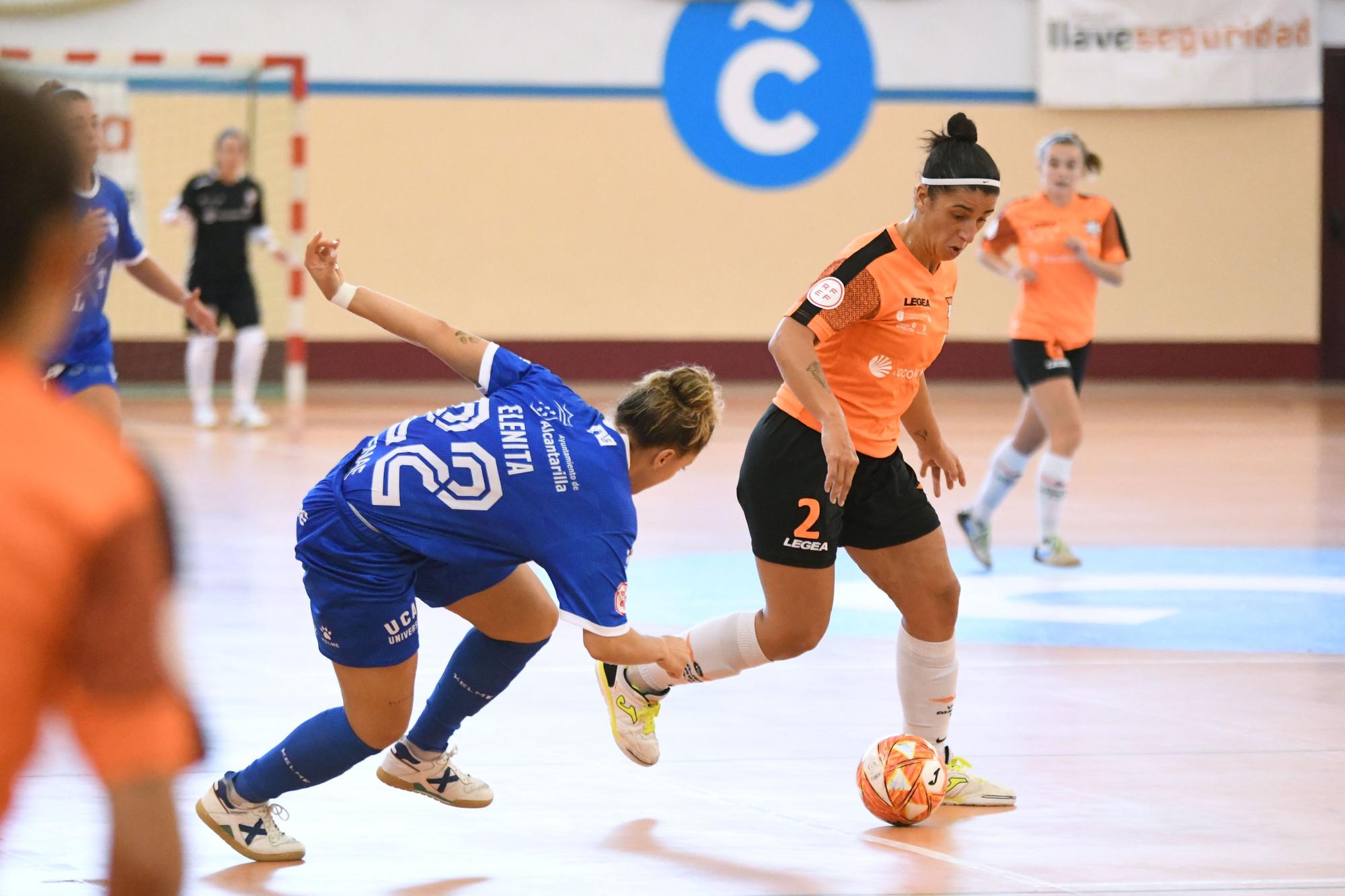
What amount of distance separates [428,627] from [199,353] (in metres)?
7.88

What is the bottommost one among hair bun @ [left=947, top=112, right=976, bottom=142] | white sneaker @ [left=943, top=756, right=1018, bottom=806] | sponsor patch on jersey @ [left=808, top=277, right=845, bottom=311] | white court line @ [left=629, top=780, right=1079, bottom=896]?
white sneaker @ [left=943, top=756, right=1018, bottom=806]

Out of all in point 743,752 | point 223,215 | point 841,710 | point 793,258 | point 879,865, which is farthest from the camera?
point 793,258

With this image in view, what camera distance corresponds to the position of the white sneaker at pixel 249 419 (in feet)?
43.5

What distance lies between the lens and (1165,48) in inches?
685

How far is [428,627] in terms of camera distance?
6.25 meters

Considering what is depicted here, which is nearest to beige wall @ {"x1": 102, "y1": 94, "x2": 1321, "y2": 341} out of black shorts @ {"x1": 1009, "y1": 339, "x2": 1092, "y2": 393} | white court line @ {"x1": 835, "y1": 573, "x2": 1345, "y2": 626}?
black shorts @ {"x1": 1009, "y1": 339, "x2": 1092, "y2": 393}

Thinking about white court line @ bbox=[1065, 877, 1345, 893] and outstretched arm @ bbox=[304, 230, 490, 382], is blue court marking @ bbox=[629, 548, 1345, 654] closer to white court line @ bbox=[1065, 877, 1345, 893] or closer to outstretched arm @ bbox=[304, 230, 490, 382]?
white court line @ bbox=[1065, 877, 1345, 893]

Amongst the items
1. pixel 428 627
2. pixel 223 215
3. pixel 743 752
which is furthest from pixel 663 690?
pixel 223 215

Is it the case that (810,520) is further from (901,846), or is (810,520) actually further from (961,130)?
(961,130)

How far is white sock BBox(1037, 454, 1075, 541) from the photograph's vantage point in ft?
25.5

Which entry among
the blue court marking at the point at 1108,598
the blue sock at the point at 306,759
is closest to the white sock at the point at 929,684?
the blue sock at the point at 306,759

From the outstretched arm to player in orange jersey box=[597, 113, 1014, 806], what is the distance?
805 millimetres

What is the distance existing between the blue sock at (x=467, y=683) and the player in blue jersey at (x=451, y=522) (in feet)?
0.53

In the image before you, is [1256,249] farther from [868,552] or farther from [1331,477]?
[868,552]
